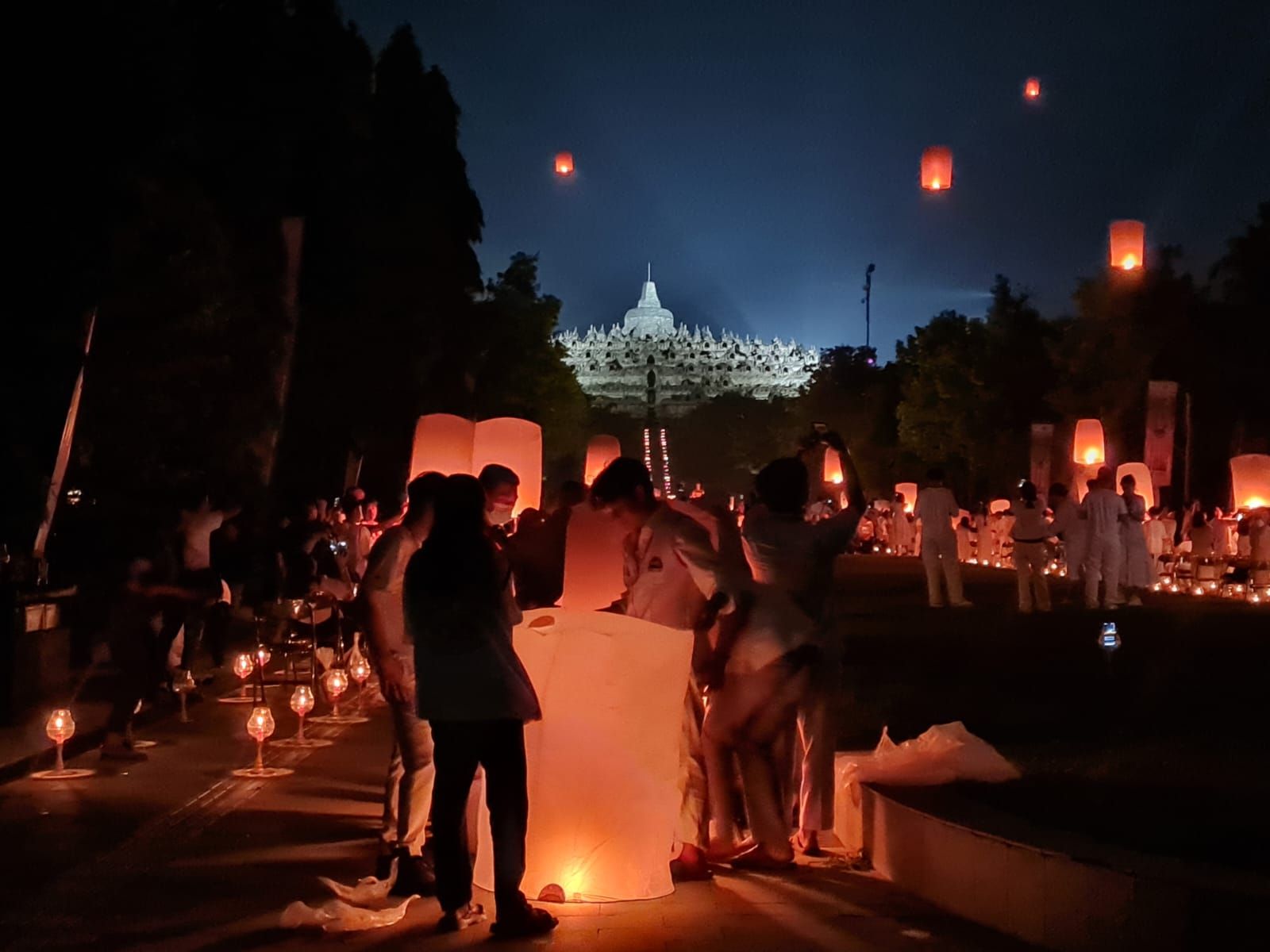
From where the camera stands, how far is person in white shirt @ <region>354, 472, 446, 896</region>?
709 cm

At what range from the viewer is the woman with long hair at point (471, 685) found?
243 inches

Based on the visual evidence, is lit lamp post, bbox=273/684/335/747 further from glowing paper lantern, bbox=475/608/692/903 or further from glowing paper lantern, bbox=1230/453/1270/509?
glowing paper lantern, bbox=1230/453/1270/509

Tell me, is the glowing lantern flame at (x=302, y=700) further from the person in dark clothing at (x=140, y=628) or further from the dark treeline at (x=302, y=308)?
the dark treeline at (x=302, y=308)

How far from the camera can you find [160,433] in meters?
22.5

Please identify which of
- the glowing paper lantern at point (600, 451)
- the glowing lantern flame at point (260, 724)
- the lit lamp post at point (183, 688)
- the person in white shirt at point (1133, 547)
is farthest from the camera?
the person in white shirt at point (1133, 547)

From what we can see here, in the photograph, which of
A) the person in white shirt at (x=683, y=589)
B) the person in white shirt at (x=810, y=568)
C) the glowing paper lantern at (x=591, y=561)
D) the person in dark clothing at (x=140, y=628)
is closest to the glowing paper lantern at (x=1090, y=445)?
the person in dark clothing at (x=140, y=628)

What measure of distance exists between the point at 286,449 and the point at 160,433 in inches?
613

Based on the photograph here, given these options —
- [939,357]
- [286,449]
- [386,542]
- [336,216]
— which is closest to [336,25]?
[336,216]

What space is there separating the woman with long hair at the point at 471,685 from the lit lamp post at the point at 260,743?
412cm

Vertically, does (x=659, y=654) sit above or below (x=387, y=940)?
above

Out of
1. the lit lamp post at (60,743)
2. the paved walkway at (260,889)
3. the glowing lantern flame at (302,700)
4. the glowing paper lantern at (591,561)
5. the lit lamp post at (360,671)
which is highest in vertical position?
the glowing paper lantern at (591,561)

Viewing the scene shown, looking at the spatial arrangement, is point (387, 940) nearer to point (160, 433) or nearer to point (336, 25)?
point (160, 433)

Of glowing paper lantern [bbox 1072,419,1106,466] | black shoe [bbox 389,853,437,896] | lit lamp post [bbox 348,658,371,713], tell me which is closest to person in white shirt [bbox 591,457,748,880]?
black shoe [bbox 389,853,437,896]

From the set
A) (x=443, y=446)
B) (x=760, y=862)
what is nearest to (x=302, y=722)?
(x=443, y=446)
